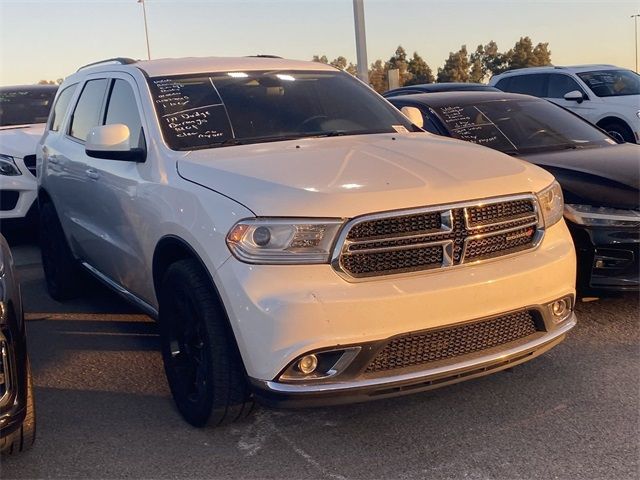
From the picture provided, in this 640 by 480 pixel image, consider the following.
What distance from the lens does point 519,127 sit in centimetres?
Result: 613

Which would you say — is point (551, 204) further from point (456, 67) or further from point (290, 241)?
point (456, 67)

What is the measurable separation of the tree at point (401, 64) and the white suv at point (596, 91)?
32420mm

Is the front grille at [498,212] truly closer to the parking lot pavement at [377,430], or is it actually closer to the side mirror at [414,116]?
the parking lot pavement at [377,430]

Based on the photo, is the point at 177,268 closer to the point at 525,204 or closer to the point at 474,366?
the point at 474,366

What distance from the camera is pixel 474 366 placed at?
3.28 meters

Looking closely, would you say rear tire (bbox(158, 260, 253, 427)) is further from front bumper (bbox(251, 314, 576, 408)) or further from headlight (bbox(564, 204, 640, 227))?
headlight (bbox(564, 204, 640, 227))

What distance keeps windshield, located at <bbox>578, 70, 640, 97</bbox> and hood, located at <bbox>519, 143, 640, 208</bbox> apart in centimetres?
835

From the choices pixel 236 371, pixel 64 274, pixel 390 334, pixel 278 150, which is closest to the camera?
pixel 390 334

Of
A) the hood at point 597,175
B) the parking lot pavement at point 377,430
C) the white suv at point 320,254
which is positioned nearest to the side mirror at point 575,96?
the hood at point 597,175

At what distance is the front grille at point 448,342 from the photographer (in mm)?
3188

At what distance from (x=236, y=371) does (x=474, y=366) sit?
103 cm

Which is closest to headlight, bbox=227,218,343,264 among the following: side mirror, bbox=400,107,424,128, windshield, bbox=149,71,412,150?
windshield, bbox=149,71,412,150

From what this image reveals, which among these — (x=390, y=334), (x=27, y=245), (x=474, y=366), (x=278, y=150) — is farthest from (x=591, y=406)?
(x=27, y=245)

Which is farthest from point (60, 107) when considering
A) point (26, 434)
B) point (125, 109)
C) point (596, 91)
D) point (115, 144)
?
point (596, 91)
